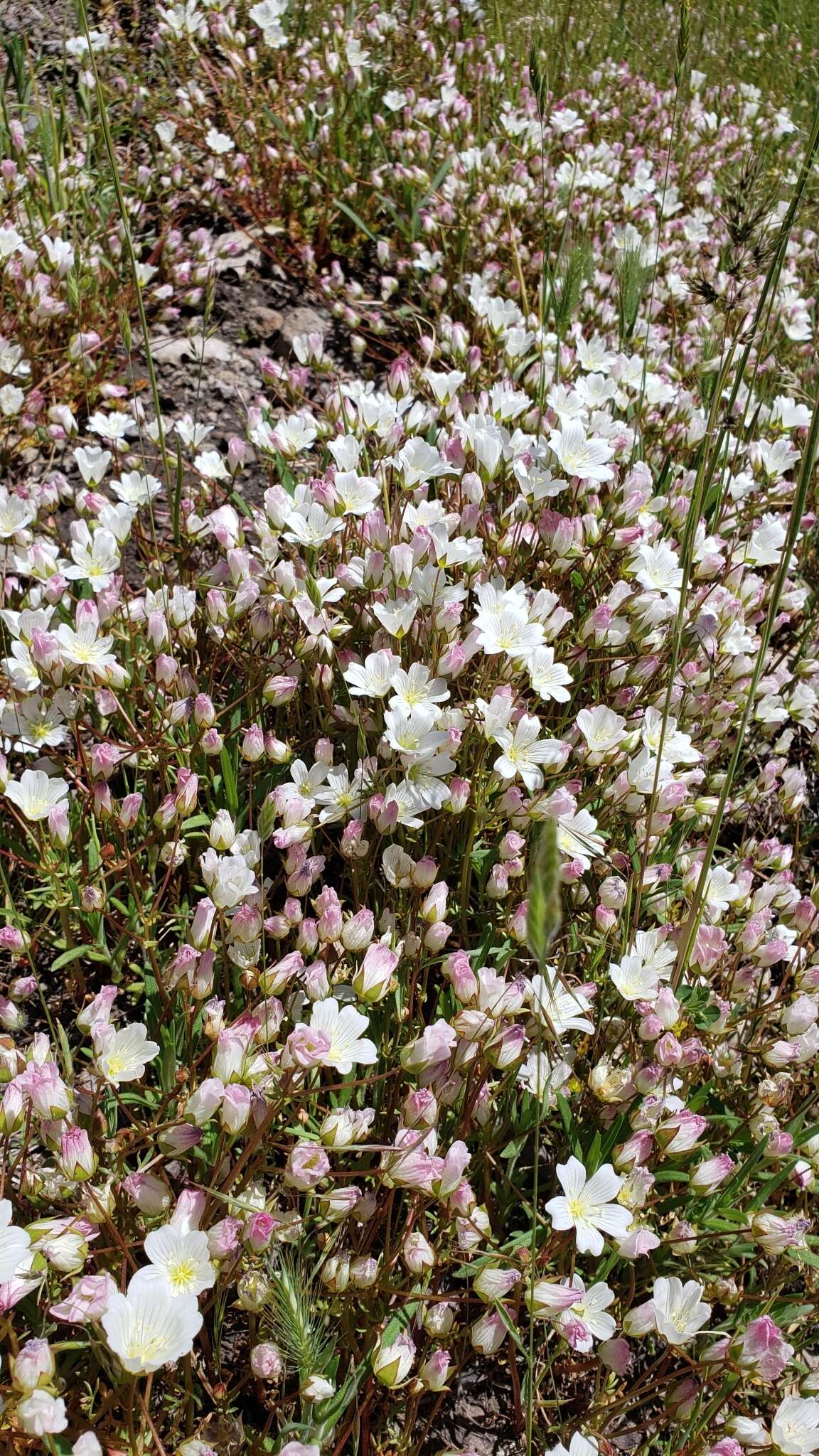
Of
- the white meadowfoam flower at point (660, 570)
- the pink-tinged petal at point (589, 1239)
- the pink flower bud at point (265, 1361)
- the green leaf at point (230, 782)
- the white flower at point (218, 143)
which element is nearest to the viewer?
the pink flower bud at point (265, 1361)

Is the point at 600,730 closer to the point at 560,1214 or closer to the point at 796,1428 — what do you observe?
the point at 560,1214

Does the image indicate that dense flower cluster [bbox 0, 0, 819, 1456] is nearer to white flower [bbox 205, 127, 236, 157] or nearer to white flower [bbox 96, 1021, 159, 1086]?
white flower [bbox 96, 1021, 159, 1086]

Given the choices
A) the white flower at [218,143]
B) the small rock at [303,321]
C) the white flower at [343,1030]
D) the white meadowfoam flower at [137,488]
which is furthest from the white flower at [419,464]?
the white flower at [218,143]

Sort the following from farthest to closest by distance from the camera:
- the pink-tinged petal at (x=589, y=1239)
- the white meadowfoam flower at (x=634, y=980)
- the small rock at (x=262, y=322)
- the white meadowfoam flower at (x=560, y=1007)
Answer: the small rock at (x=262, y=322) < the white meadowfoam flower at (x=634, y=980) < the white meadowfoam flower at (x=560, y=1007) < the pink-tinged petal at (x=589, y=1239)

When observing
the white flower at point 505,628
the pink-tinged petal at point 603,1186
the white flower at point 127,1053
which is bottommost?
the pink-tinged petal at point 603,1186

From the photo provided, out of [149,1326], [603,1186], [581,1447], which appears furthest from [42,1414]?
[603,1186]

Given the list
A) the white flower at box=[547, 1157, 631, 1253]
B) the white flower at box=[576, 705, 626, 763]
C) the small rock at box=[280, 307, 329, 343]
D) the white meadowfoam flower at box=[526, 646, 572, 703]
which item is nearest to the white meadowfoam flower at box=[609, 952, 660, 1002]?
the white flower at box=[547, 1157, 631, 1253]

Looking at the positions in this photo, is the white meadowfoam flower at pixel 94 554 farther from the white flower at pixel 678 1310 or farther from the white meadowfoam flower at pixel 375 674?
the white flower at pixel 678 1310
